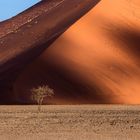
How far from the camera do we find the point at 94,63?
70875 millimetres

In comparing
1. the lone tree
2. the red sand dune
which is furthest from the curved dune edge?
the lone tree

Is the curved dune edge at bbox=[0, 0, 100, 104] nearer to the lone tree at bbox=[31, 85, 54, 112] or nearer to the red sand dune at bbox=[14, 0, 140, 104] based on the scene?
the red sand dune at bbox=[14, 0, 140, 104]

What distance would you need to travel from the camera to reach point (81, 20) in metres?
82.4

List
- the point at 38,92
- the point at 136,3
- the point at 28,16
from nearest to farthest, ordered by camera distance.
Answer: the point at 38,92
the point at 136,3
the point at 28,16

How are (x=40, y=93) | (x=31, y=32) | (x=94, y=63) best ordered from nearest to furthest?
(x=40, y=93), (x=94, y=63), (x=31, y=32)

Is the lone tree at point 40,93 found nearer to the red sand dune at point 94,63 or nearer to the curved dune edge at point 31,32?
the red sand dune at point 94,63

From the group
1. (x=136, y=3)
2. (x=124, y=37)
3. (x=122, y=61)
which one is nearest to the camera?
(x=122, y=61)

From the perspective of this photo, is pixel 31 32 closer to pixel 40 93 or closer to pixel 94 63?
pixel 94 63

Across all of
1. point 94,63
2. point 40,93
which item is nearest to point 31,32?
point 94,63

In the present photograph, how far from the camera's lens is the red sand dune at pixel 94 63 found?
213 ft

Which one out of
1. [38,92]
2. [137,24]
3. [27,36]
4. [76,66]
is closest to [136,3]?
[137,24]

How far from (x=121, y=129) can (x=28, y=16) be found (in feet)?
297

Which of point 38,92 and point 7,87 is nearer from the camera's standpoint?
point 38,92

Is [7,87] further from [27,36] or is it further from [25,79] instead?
[27,36]
